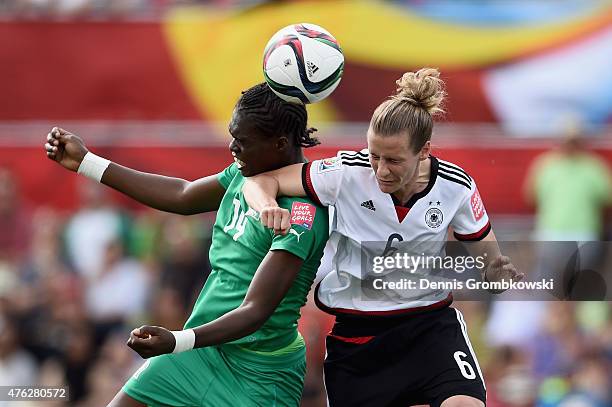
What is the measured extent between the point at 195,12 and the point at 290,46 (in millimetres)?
6516

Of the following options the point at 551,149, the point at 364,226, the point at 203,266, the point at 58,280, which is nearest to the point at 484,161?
the point at 551,149

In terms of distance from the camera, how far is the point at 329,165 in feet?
19.0

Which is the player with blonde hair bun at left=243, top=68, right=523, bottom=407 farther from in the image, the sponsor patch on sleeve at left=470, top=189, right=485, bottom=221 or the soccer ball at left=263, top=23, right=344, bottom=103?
the soccer ball at left=263, top=23, right=344, bottom=103

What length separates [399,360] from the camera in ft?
19.2

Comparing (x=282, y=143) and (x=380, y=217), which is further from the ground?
(x=282, y=143)

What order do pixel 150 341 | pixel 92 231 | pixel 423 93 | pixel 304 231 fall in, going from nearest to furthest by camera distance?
pixel 150 341, pixel 304 231, pixel 423 93, pixel 92 231

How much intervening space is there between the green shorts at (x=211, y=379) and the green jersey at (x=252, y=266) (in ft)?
0.29

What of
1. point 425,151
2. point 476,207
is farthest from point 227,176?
point 476,207

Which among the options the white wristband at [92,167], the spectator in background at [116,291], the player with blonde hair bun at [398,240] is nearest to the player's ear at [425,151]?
the player with blonde hair bun at [398,240]

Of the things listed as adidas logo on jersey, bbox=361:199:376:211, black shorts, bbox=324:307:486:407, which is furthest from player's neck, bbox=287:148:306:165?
black shorts, bbox=324:307:486:407

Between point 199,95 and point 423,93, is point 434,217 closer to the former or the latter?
point 423,93

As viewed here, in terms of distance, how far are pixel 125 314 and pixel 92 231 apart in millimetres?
1008

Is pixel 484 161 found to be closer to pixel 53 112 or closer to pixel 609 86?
pixel 609 86

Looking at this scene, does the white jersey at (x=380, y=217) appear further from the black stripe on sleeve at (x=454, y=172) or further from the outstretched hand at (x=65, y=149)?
the outstretched hand at (x=65, y=149)
